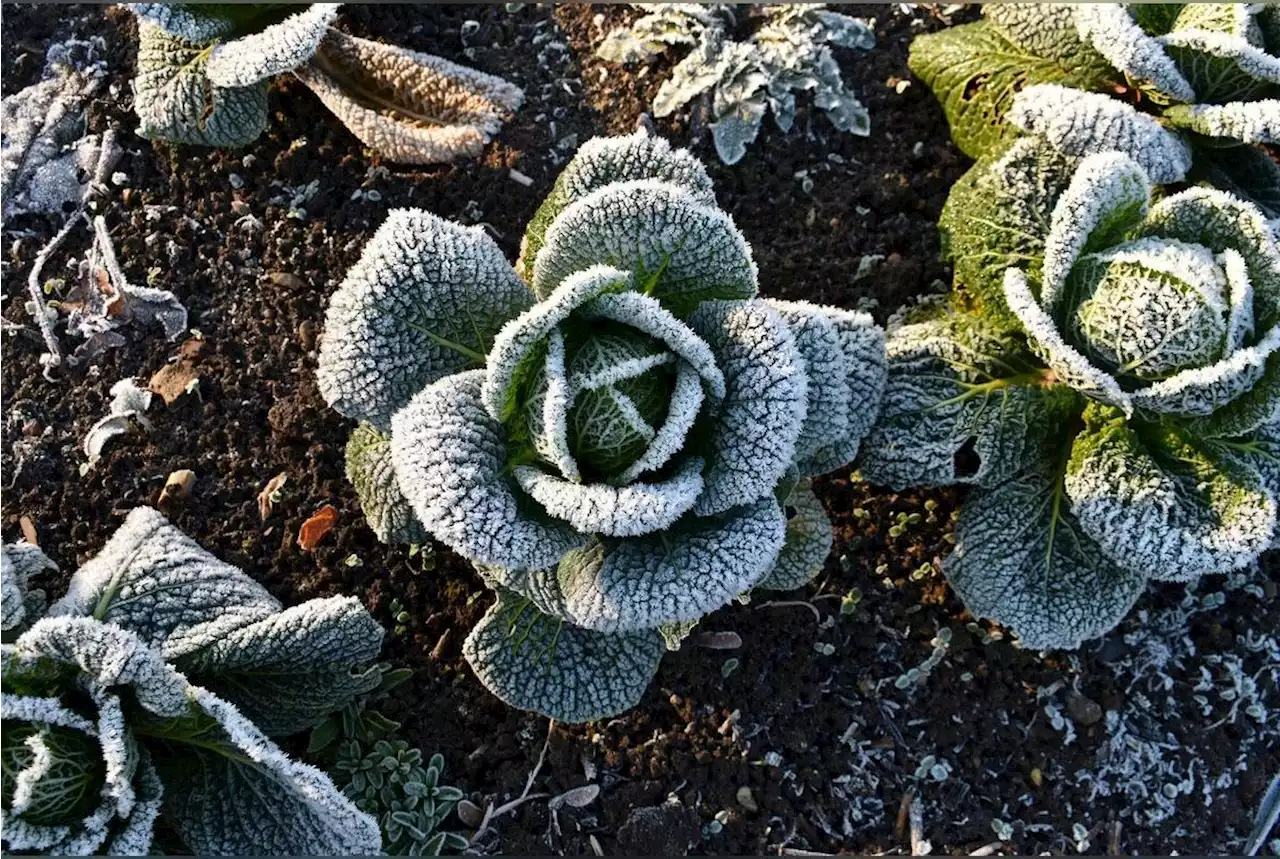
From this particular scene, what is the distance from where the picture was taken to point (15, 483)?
2.80 metres

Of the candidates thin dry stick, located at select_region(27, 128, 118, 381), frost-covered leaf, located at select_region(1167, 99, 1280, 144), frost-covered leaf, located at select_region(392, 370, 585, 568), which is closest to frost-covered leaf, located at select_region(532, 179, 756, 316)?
frost-covered leaf, located at select_region(392, 370, 585, 568)

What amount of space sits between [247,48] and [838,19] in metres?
1.51

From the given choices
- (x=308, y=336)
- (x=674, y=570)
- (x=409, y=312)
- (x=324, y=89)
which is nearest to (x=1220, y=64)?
(x=674, y=570)

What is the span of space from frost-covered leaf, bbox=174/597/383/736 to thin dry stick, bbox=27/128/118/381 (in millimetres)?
1025

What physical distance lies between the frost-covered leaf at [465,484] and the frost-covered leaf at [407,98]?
1040mm

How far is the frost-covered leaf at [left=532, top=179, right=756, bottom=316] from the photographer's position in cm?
202

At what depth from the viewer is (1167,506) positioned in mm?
2385

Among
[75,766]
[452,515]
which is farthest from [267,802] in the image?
[452,515]

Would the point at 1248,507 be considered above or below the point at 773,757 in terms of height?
above

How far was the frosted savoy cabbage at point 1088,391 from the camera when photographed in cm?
225

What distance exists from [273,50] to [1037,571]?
6.95 feet

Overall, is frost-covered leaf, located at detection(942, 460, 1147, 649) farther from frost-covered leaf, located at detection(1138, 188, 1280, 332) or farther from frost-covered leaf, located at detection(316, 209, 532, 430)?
frost-covered leaf, located at detection(316, 209, 532, 430)

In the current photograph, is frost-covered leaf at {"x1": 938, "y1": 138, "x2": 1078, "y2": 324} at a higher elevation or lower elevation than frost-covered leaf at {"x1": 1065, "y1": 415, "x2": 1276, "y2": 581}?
higher

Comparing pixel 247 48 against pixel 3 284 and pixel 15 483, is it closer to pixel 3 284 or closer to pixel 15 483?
pixel 3 284
